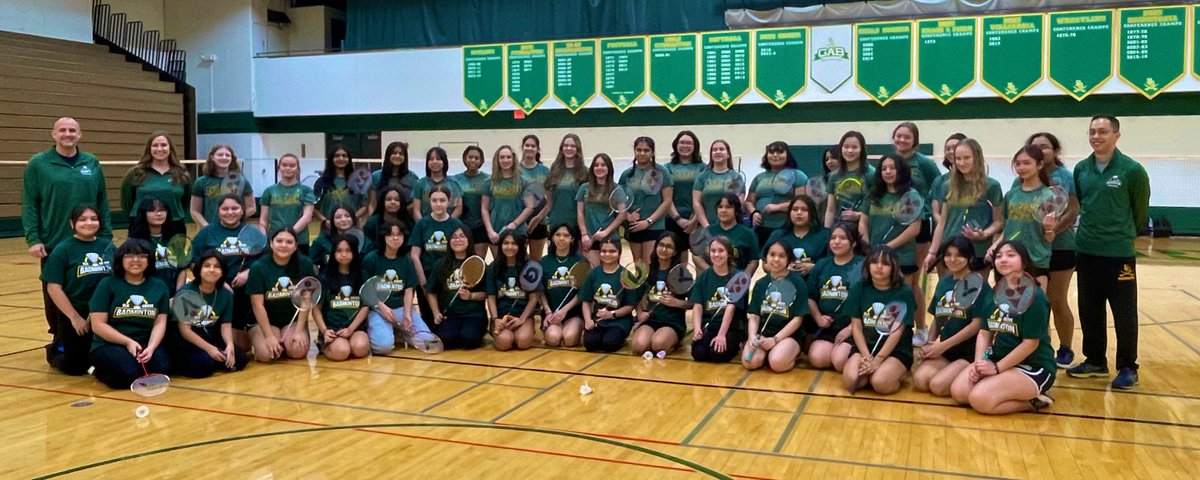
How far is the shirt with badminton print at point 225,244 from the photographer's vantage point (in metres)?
8.00

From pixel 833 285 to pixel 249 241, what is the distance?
5.26 metres

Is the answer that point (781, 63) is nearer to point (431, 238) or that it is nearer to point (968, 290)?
point (431, 238)

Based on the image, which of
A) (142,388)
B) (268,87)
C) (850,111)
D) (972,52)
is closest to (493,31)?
(268,87)

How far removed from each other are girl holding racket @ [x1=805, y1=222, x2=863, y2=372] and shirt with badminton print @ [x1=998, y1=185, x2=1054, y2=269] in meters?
1.23

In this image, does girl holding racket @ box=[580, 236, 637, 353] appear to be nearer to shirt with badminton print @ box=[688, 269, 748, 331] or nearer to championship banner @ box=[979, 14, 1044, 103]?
shirt with badminton print @ box=[688, 269, 748, 331]

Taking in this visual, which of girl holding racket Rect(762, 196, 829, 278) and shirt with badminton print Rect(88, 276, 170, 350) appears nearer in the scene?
shirt with badminton print Rect(88, 276, 170, 350)

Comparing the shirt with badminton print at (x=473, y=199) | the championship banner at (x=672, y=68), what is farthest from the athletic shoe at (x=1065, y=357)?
the championship banner at (x=672, y=68)

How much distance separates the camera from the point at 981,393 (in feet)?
19.7

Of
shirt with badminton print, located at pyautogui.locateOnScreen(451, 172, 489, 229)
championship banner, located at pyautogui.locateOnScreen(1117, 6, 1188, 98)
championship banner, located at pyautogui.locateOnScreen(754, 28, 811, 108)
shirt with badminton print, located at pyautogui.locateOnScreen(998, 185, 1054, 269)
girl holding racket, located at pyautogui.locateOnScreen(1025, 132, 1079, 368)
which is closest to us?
shirt with badminton print, located at pyautogui.locateOnScreen(998, 185, 1054, 269)

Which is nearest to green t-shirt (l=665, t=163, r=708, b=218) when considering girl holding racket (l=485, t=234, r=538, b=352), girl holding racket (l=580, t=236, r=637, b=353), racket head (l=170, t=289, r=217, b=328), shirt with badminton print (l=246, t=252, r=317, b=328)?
girl holding racket (l=580, t=236, r=637, b=353)

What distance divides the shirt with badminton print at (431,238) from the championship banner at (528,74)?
13.0 m

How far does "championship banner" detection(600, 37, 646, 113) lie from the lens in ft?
67.1

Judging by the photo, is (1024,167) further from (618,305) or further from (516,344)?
(516,344)

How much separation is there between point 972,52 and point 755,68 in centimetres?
446
